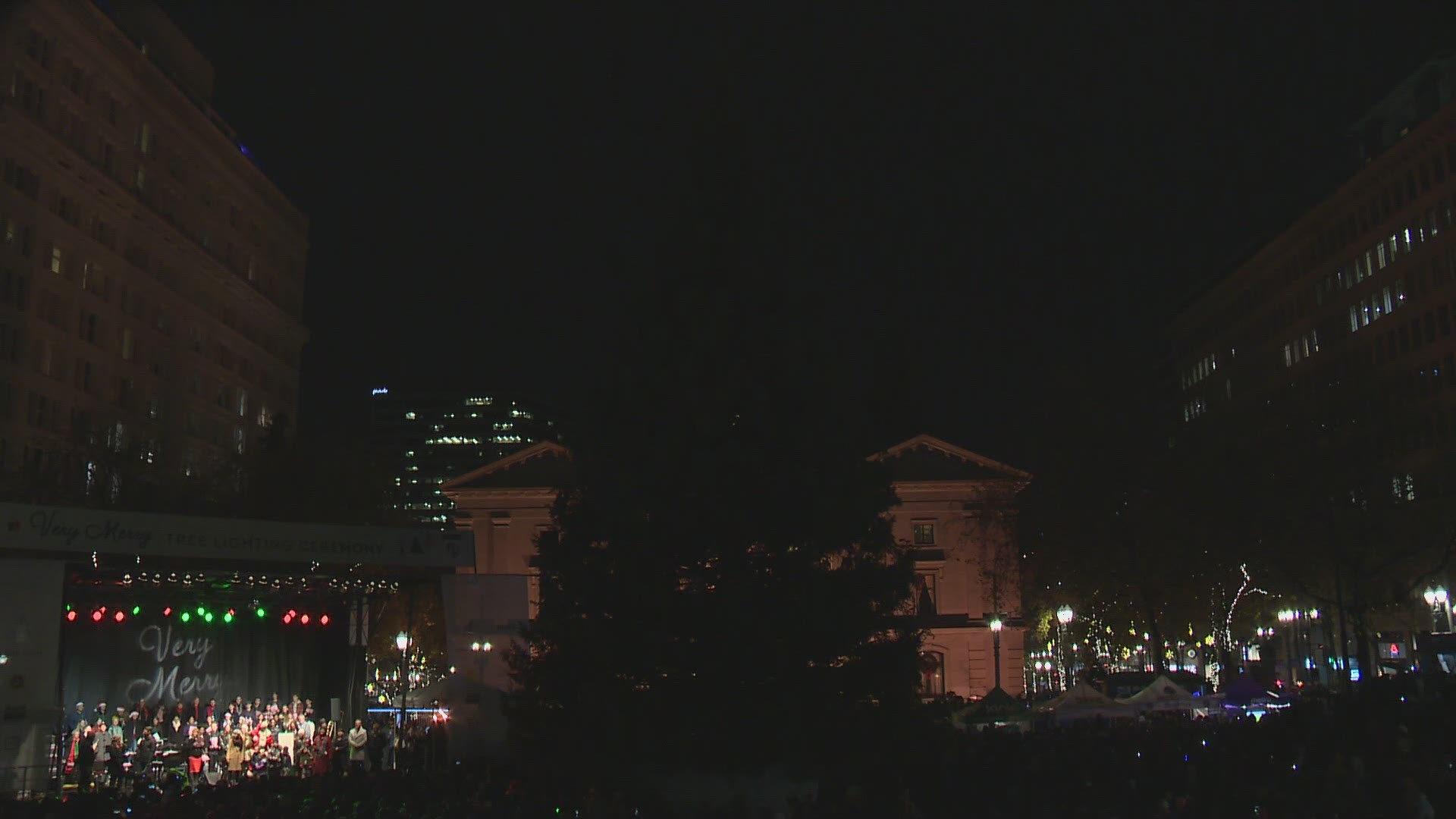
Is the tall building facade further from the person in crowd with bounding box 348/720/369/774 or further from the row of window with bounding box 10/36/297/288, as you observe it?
the row of window with bounding box 10/36/297/288

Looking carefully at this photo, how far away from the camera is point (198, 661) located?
42.3 meters

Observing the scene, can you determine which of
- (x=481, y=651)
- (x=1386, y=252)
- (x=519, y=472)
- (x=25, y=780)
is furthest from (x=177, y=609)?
(x=1386, y=252)

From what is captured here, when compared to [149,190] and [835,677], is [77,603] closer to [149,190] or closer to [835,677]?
[835,677]

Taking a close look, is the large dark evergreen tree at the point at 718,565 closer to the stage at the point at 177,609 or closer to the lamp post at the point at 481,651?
the lamp post at the point at 481,651

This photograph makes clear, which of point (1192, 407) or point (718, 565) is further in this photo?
point (1192, 407)

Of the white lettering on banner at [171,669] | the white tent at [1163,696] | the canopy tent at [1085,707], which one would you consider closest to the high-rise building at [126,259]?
the white lettering on banner at [171,669]

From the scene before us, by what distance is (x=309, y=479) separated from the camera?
2516 inches

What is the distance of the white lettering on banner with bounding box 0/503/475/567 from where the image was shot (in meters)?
28.2

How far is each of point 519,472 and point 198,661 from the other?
115 feet

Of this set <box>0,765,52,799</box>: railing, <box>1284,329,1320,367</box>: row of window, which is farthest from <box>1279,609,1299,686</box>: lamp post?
<box>0,765,52,799</box>: railing

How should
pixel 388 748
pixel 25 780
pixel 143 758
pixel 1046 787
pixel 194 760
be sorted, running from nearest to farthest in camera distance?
pixel 1046 787
pixel 25 780
pixel 194 760
pixel 143 758
pixel 388 748

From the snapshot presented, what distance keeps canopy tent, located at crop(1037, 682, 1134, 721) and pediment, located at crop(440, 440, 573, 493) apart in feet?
141

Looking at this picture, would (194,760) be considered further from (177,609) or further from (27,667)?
(177,609)

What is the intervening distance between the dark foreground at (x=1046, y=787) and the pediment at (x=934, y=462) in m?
47.6
